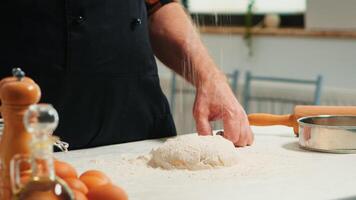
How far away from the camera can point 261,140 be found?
1636mm

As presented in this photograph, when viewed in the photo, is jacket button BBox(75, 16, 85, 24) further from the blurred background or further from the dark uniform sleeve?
the blurred background

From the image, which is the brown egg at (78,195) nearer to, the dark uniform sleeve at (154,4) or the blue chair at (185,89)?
the dark uniform sleeve at (154,4)

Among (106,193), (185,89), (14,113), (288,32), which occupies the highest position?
(14,113)

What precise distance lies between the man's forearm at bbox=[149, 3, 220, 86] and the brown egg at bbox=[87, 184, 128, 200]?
0.90m

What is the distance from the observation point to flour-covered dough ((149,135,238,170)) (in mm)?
1322

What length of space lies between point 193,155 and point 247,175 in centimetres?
12

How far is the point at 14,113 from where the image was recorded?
32.3 inches

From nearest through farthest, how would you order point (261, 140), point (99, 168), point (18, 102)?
point (18, 102)
point (99, 168)
point (261, 140)

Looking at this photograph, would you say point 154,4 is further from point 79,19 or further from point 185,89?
point 185,89

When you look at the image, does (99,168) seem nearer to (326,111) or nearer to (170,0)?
(326,111)

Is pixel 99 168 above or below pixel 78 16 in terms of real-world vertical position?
below

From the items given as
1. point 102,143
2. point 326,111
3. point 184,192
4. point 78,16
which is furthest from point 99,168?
point 326,111

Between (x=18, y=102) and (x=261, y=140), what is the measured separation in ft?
3.01

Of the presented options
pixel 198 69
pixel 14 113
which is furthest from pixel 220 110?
pixel 14 113
